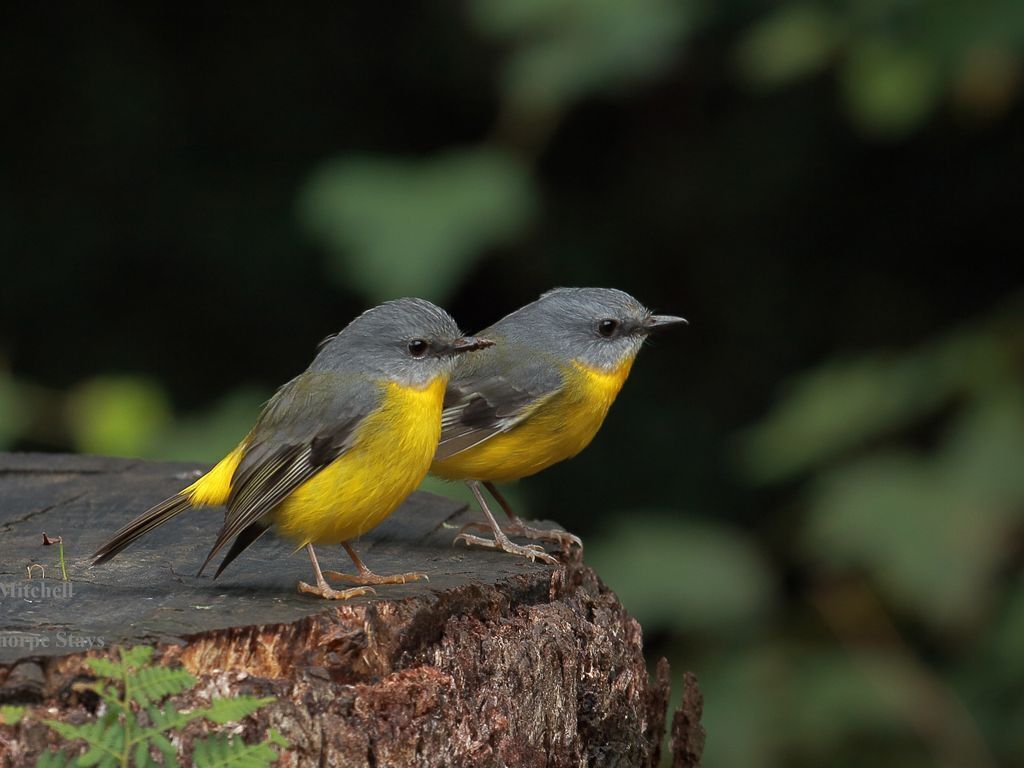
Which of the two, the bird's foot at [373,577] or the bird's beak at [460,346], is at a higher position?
the bird's beak at [460,346]

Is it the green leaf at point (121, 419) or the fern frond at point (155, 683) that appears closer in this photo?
the fern frond at point (155, 683)

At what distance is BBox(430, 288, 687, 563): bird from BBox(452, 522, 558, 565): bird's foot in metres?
0.09

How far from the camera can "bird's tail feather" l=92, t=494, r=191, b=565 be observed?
4.52 meters

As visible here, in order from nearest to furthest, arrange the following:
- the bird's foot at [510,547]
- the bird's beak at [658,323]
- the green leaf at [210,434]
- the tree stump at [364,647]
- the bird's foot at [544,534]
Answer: the tree stump at [364,647], the bird's foot at [510,547], the bird's foot at [544,534], the bird's beak at [658,323], the green leaf at [210,434]

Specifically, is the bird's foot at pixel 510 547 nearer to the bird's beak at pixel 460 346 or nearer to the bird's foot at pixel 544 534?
the bird's foot at pixel 544 534

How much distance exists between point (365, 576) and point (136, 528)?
0.66 meters

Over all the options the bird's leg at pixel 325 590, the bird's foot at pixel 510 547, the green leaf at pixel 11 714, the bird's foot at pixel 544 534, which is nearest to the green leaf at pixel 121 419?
the bird's foot at pixel 544 534

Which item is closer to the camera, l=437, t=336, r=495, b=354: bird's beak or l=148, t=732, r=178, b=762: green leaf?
l=148, t=732, r=178, b=762: green leaf

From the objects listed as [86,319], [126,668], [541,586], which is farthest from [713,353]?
[126,668]

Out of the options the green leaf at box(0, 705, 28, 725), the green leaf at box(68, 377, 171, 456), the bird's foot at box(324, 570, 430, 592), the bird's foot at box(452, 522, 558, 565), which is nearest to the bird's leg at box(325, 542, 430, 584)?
the bird's foot at box(324, 570, 430, 592)

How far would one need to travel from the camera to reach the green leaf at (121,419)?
6.95 metres

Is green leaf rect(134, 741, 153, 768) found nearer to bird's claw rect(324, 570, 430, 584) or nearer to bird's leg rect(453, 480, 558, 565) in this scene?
bird's claw rect(324, 570, 430, 584)

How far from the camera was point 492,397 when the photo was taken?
5.68 meters

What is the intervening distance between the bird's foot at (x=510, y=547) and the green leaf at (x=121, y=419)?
85.8 inches
